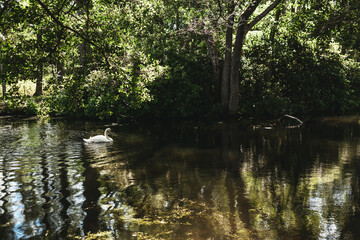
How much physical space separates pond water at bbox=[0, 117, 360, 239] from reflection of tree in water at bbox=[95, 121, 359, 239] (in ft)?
0.07

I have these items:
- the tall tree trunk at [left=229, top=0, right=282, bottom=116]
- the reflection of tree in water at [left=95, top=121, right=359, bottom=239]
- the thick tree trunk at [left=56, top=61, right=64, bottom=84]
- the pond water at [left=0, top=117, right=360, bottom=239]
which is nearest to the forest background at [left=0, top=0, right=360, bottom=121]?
the tall tree trunk at [left=229, top=0, right=282, bottom=116]

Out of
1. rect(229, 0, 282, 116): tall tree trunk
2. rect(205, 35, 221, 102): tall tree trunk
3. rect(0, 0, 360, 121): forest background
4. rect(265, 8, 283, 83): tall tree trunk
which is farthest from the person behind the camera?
rect(265, 8, 283, 83): tall tree trunk

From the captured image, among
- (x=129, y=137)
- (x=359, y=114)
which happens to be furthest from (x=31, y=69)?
(x=359, y=114)

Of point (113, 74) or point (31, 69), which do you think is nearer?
point (31, 69)

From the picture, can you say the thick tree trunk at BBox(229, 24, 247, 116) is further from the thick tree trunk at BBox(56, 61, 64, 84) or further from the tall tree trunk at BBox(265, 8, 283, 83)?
the thick tree trunk at BBox(56, 61, 64, 84)

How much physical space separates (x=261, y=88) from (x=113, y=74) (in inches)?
599

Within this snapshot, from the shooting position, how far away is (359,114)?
2305 centimetres

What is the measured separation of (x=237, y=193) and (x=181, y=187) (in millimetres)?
1378

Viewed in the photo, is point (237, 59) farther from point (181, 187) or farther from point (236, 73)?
point (181, 187)

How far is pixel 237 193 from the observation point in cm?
763

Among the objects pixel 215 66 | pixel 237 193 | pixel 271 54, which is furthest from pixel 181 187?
pixel 271 54

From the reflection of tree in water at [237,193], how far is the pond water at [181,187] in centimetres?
2

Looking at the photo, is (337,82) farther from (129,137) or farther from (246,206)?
(246,206)

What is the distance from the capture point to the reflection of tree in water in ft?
19.2
